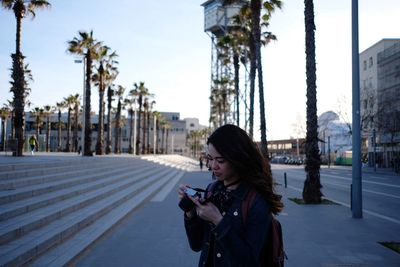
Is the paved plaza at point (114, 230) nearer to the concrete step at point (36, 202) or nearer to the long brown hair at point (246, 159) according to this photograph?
the concrete step at point (36, 202)

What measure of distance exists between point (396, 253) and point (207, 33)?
3650 inches

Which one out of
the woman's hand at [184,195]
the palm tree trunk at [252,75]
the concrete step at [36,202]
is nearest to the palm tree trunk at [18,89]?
the concrete step at [36,202]

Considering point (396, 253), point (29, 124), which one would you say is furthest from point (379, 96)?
point (29, 124)

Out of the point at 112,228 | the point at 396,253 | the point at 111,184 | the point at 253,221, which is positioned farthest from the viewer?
the point at 111,184

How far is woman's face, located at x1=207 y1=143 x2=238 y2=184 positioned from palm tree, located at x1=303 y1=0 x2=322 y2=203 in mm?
12545

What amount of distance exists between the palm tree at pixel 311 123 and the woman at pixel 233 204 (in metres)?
12.5

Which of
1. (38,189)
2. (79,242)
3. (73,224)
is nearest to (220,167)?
(79,242)

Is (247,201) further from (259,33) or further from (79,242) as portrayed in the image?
(259,33)

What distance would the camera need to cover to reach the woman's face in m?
2.20

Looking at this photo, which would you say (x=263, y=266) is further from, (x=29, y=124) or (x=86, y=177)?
(x=29, y=124)

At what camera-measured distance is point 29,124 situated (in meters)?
95.8

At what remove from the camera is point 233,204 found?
2.11 m

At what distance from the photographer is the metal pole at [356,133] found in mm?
11023

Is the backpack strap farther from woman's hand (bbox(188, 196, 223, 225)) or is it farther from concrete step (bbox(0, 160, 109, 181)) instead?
concrete step (bbox(0, 160, 109, 181))
